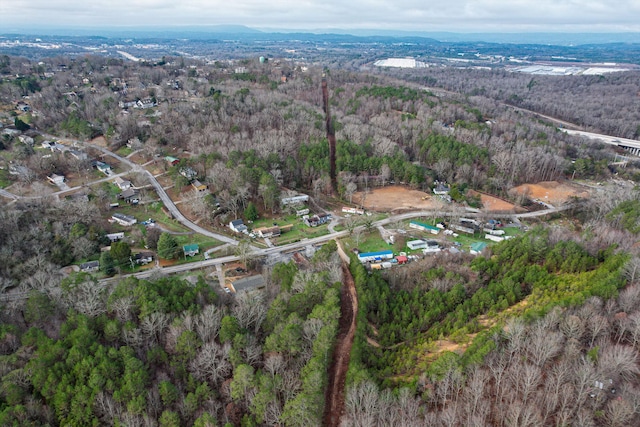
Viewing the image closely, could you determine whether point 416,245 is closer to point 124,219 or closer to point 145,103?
point 124,219

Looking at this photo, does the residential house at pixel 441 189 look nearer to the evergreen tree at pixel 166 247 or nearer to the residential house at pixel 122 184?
the evergreen tree at pixel 166 247

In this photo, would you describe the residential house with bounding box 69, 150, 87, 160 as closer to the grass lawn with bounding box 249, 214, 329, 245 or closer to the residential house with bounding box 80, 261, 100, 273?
the residential house with bounding box 80, 261, 100, 273

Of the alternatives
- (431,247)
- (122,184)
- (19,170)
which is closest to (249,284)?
(431,247)

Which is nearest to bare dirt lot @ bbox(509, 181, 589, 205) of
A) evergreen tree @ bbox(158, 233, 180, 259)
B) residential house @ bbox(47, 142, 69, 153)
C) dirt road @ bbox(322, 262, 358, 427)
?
dirt road @ bbox(322, 262, 358, 427)

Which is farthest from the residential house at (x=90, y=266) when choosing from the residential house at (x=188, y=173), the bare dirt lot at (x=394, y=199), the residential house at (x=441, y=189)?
the residential house at (x=441, y=189)

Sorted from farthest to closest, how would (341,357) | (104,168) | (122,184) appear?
(104,168), (122,184), (341,357)

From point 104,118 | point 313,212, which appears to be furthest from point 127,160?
point 313,212
